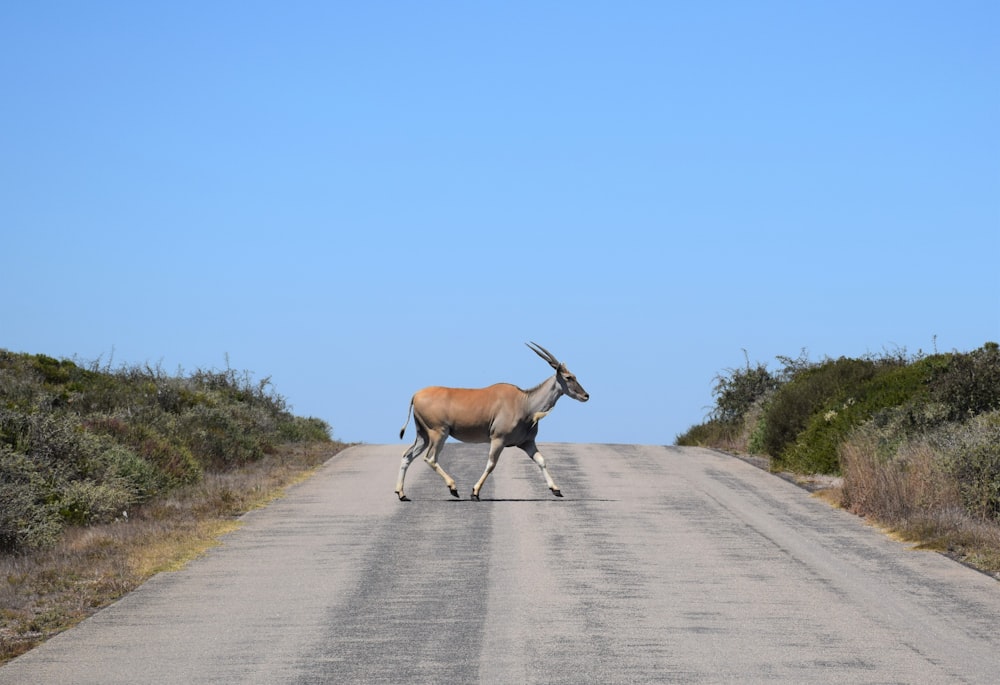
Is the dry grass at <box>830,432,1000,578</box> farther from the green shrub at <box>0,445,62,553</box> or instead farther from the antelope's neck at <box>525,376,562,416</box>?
the green shrub at <box>0,445,62,553</box>

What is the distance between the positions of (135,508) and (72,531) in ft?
7.11

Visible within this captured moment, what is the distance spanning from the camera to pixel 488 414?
900 inches

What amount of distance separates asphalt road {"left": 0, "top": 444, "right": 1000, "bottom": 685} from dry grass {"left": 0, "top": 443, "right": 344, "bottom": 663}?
0.46 meters

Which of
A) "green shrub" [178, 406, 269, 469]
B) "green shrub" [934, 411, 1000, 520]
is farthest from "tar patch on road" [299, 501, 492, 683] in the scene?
"green shrub" [178, 406, 269, 469]

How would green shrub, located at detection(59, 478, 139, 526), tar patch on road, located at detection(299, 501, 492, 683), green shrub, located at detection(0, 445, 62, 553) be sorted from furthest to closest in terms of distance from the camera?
1. green shrub, located at detection(59, 478, 139, 526)
2. green shrub, located at detection(0, 445, 62, 553)
3. tar patch on road, located at detection(299, 501, 492, 683)

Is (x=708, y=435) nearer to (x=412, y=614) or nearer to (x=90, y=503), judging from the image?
(x=90, y=503)

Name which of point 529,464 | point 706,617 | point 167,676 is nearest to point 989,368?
point 529,464

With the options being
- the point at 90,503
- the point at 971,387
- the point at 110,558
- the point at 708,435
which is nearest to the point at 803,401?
the point at 971,387

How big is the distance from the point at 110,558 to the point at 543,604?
628cm

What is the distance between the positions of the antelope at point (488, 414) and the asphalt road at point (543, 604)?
1.11m

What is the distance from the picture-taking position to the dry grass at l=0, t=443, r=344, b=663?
1317 cm

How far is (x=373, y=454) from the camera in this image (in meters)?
33.3

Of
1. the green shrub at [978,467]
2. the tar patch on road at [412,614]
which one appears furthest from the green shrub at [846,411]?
the tar patch on road at [412,614]

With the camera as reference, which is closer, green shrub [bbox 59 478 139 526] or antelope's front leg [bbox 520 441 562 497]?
green shrub [bbox 59 478 139 526]
